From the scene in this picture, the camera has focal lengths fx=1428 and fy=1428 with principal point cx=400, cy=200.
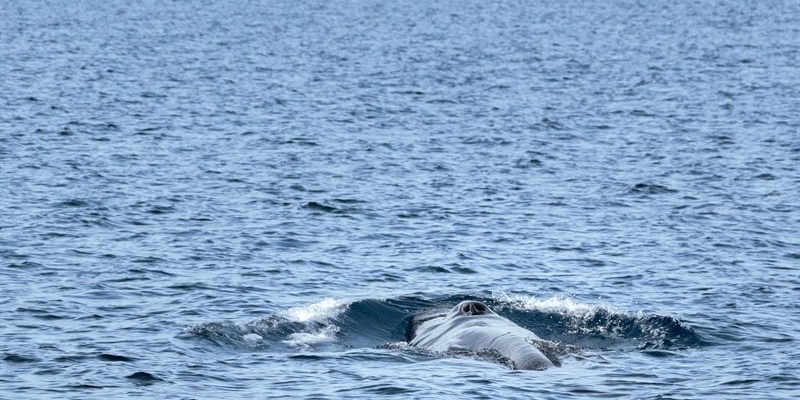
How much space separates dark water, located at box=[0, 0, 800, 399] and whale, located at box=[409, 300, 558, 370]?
24.4 inches

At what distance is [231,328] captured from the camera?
105 ft

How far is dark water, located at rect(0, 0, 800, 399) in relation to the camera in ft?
96.2

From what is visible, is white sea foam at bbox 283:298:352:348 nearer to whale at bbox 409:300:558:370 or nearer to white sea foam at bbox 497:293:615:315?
whale at bbox 409:300:558:370

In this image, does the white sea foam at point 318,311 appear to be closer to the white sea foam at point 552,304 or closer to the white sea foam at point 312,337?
the white sea foam at point 312,337

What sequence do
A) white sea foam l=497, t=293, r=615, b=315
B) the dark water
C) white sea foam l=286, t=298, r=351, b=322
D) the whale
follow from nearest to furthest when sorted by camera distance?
the whale < the dark water < white sea foam l=286, t=298, r=351, b=322 < white sea foam l=497, t=293, r=615, b=315

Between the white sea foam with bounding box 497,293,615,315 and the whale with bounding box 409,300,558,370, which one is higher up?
the white sea foam with bounding box 497,293,615,315

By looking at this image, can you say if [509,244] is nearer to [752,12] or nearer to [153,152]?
[153,152]

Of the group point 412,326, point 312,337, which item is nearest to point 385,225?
point 412,326

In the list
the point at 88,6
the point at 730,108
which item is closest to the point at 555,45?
the point at 730,108

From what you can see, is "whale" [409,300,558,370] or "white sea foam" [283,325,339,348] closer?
"whale" [409,300,558,370]

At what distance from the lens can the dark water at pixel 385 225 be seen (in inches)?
1155

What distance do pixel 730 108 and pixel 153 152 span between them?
1214 inches

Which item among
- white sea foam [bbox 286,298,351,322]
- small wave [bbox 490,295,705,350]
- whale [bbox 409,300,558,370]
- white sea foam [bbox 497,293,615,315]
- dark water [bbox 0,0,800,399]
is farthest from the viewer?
white sea foam [bbox 497,293,615,315]

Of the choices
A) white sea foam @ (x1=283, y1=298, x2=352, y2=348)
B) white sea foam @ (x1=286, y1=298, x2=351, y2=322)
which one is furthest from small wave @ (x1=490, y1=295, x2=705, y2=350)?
white sea foam @ (x1=283, y1=298, x2=352, y2=348)
